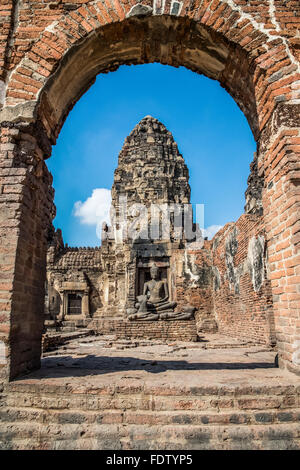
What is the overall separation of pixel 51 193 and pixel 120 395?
111 inches

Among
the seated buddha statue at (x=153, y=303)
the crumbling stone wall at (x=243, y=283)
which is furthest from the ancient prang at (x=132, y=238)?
the crumbling stone wall at (x=243, y=283)

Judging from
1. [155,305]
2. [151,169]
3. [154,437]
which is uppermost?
[151,169]

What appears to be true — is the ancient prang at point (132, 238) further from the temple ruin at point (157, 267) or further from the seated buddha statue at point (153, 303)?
the seated buddha statue at point (153, 303)

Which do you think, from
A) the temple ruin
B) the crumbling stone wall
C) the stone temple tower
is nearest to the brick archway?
the crumbling stone wall

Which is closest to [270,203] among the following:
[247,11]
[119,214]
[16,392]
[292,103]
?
[292,103]

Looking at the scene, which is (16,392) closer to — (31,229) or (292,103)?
(31,229)

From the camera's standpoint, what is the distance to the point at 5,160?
3.17 m

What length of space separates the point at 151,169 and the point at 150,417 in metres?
19.5

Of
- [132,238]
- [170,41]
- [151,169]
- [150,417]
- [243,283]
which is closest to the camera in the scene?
[150,417]

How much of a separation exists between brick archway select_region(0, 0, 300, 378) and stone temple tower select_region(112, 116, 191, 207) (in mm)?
15964

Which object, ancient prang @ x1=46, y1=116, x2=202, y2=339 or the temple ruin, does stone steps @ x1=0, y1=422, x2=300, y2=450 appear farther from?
ancient prang @ x1=46, y1=116, x2=202, y2=339

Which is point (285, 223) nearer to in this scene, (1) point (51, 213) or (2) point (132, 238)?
(1) point (51, 213)

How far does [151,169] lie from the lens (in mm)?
20812

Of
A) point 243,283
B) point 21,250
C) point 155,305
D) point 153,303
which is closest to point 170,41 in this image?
point 21,250
